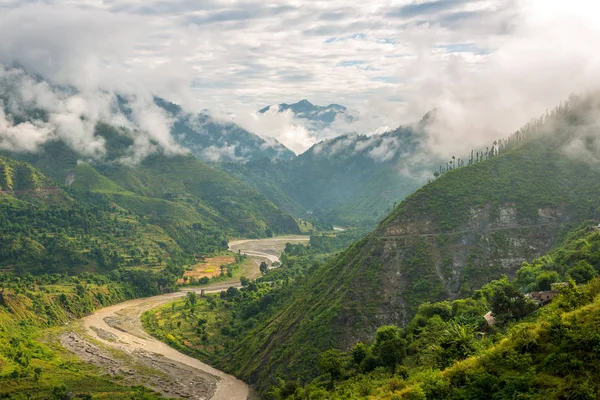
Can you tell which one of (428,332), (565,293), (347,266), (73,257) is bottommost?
(73,257)

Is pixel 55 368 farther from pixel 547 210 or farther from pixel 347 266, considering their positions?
pixel 547 210

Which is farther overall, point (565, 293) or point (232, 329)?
point (232, 329)

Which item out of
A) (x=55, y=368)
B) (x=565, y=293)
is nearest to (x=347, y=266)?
(x=55, y=368)

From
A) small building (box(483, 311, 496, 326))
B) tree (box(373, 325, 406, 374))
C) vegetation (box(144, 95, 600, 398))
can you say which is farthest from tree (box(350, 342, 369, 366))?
small building (box(483, 311, 496, 326))

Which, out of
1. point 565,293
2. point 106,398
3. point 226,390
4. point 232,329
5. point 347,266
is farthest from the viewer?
point 232,329

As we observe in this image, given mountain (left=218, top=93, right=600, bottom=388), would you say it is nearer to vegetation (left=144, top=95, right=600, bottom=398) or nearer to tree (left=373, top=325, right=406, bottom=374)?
vegetation (left=144, top=95, right=600, bottom=398)

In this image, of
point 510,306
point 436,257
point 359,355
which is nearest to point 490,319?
point 510,306
